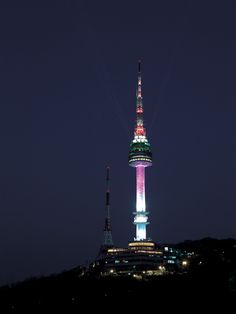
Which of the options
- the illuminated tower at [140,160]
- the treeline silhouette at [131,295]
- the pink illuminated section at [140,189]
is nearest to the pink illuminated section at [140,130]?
the illuminated tower at [140,160]

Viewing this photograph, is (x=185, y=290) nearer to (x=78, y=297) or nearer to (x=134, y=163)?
(x=78, y=297)

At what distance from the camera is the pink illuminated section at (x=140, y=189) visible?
550 ft

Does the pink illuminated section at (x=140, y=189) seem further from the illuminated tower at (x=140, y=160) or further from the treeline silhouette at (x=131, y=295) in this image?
the treeline silhouette at (x=131, y=295)

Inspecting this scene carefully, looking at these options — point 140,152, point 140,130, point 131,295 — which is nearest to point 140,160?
point 140,152

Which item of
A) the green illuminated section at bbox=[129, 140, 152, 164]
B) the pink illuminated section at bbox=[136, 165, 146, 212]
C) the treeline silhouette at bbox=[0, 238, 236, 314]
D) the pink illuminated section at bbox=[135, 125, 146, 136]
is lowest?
the treeline silhouette at bbox=[0, 238, 236, 314]

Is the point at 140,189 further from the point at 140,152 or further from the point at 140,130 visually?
the point at 140,130

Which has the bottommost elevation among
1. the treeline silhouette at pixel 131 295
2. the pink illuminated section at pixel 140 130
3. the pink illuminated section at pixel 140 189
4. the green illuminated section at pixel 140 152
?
the treeline silhouette at pixel 131 295

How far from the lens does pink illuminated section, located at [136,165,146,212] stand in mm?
167750

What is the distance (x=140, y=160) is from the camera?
170000 millimetres

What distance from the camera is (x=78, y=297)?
3841 inches

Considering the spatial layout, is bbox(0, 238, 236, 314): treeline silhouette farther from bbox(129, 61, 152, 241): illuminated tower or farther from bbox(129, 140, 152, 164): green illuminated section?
bbox(129, 140, 152, 164): green illuminated section

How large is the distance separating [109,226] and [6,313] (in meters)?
77.1

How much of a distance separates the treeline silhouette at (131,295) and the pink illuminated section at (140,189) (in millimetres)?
52693

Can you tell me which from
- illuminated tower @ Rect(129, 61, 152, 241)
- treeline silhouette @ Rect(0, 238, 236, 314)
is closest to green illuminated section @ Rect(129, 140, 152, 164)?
illuminated tower @ Rect(129, 61, 152, 241)
